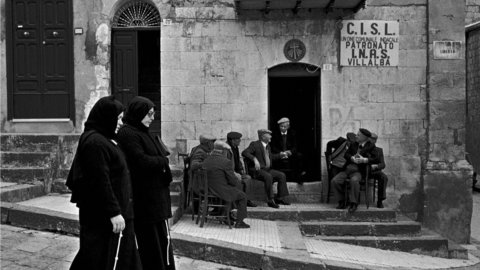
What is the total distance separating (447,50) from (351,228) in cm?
420

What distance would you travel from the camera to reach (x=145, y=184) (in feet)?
15.9

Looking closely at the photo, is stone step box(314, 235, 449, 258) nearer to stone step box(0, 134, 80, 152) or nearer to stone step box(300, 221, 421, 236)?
stone step box(300, 221, 421, 236)

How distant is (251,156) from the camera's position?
9625 millimetres

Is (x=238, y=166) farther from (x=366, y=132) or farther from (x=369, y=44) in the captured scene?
(x=369, y=44)

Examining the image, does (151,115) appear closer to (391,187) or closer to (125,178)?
(125,178)

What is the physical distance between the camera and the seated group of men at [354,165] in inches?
370

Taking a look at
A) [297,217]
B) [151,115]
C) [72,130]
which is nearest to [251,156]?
[297,217]

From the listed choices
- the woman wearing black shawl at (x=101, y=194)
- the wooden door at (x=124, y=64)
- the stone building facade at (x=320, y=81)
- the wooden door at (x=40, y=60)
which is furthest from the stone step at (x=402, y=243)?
the wooden door at (x=40, y=60)

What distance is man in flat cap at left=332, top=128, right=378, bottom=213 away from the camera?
9.34m

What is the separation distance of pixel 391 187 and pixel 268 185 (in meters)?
2.70

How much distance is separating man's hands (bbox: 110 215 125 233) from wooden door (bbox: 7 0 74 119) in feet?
23.5

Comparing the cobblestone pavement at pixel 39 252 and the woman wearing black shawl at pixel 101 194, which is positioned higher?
the woman wearing black shawl at pixel 101 194

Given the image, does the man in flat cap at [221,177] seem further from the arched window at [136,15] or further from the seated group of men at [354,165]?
the arched window at [136,15]

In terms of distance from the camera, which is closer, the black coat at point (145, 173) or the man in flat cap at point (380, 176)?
the black coat at point (145, 173)
